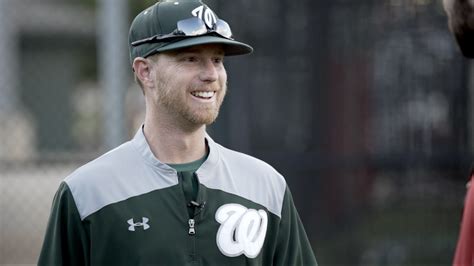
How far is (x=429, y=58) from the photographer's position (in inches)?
268

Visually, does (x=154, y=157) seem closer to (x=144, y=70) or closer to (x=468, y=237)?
(x=144, y=70)

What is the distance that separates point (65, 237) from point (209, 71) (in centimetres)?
77

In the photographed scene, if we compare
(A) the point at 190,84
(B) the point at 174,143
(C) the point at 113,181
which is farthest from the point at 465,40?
(C) the point at 113,181

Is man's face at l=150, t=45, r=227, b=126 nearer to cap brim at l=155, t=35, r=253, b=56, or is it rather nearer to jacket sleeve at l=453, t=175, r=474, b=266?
cap brim at l=155, t=35, r=253, b=56

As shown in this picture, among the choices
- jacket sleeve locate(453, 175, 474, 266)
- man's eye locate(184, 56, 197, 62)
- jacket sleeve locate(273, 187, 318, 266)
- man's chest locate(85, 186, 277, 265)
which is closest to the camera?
man's chest locate(85, 186, 277, 265)

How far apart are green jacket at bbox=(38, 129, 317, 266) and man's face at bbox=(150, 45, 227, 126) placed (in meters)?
0.18

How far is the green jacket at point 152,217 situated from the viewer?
11.5 feet

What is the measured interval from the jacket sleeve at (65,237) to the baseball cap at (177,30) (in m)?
0.59

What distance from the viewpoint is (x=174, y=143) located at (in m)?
3.68

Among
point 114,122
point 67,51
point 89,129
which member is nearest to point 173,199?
point 114,122

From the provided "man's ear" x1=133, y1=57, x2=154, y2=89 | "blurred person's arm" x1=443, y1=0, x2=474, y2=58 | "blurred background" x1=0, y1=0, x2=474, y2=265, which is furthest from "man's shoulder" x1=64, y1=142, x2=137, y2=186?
"blurred background" x1=0, y1=0, x2=474, y2=265

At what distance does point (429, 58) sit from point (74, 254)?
3834 mm

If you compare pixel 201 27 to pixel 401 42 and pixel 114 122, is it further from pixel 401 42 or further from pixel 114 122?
pixel 401 42

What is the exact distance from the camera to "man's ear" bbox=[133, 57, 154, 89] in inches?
146
